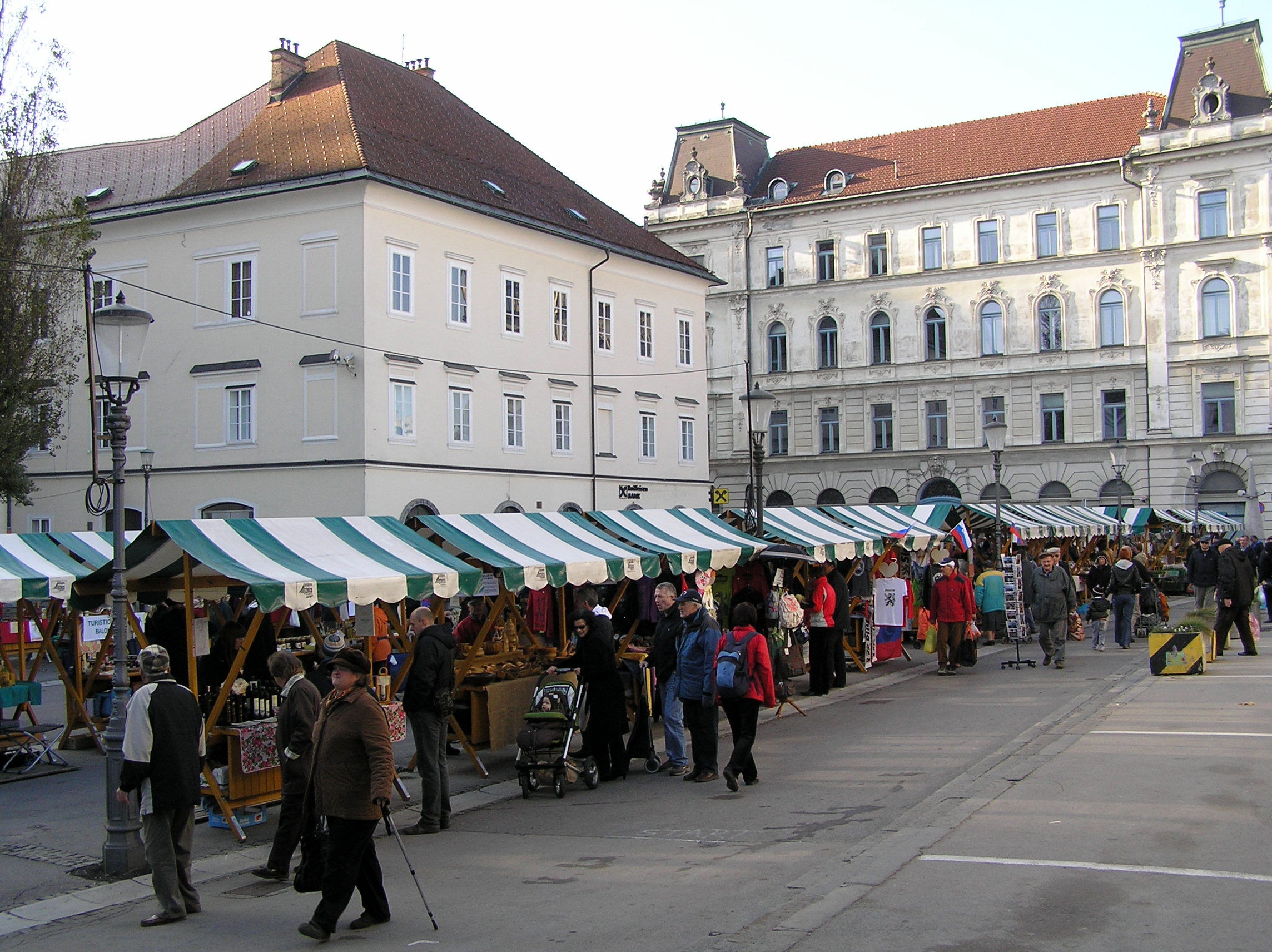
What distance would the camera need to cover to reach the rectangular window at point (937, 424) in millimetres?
57281

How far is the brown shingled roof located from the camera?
5584 cm

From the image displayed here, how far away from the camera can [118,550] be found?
9508mm

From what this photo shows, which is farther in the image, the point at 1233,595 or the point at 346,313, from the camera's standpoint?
the point at 346,313

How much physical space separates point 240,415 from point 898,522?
58.5 feet

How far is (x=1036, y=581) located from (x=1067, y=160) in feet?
135

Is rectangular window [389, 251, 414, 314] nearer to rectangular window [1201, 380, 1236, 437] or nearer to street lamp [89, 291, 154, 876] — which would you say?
street lamp [89, 291, 154, 876]

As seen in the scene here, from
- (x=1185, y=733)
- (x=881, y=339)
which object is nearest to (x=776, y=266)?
(x=881, y=339)

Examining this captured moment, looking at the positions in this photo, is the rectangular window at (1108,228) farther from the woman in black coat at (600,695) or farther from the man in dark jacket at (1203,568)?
the woman in black coat at (600,695)

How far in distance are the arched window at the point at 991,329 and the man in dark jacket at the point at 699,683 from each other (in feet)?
157

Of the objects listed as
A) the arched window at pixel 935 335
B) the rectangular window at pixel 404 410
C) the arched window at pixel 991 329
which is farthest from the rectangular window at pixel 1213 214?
the rectangular window at pixel 404 410

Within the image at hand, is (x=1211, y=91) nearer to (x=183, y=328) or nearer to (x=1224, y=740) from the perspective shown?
(x=183, y=328)

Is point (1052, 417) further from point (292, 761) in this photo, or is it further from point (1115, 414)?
point (292, 761)

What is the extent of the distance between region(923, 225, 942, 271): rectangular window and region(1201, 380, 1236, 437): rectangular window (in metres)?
13.0

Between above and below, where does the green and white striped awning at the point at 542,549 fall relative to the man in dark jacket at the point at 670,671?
above
